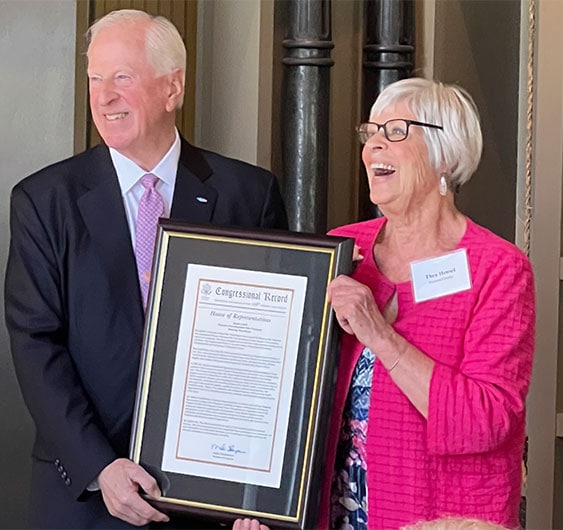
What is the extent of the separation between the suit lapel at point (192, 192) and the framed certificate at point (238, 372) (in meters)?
0.21

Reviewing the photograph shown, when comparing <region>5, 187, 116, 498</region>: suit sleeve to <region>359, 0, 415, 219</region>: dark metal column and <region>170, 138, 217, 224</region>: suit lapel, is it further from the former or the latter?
<region>359, 0, 415, 219</region>: dark metal column

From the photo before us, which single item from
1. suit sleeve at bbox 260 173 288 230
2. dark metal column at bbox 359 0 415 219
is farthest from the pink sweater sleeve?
dark metal column at bbox 359 0 415 219

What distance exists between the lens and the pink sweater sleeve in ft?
7.32

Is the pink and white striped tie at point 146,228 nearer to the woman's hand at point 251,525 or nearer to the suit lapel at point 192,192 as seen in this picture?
the suit lapel at point 192,192

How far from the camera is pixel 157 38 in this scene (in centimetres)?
252

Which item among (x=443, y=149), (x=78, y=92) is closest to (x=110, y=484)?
(x=443, y=149)

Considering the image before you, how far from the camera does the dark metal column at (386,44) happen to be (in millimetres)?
4270

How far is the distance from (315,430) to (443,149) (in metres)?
0.60

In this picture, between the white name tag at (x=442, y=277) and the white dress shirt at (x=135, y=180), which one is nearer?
the white name tag at (x=442, y=277)

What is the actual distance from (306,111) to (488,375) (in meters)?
1.86

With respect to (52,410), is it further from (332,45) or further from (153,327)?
(332,45)

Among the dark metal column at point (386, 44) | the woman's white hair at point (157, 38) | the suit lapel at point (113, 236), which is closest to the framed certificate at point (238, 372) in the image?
the suit lapel at point (113, 236)

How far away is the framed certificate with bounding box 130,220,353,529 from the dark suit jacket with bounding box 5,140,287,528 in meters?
0.11

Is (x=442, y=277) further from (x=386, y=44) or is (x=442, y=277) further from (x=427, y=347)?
(x=386, y=44)
